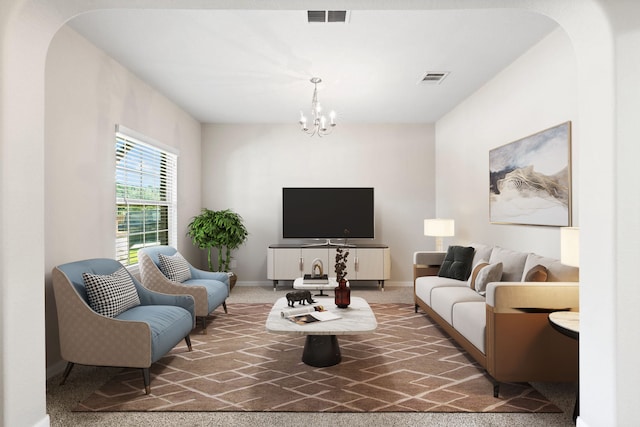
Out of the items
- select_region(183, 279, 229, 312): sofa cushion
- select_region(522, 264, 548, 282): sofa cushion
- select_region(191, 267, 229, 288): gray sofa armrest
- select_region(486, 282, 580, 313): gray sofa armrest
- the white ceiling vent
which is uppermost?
the white ceiling vent

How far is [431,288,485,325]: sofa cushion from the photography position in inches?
143

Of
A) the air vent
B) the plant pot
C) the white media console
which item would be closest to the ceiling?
the air vent

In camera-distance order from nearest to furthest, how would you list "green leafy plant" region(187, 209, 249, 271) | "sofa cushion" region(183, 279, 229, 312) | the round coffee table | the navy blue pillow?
the round coffee table < "sofa cushion" region(183, 279, 229, 312) < the navy blue pillow < "green leafy plant" region(187, 209, 249, 271)

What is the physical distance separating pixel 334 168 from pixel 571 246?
4.64 metres

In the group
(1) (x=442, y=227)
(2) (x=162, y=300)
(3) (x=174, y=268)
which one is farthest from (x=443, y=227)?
(2) (x=162, y=300)

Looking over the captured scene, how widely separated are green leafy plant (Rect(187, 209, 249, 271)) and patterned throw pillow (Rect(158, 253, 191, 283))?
1263mm

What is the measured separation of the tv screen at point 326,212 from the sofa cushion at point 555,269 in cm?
340

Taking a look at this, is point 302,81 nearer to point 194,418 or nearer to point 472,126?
point 472,126

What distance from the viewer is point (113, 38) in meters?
3.53

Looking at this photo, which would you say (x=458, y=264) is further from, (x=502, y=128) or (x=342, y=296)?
(x=342, y=296)

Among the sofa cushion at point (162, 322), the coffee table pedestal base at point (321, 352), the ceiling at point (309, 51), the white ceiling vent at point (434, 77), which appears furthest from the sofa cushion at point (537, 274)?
the sofa cushion at point (162, 322)

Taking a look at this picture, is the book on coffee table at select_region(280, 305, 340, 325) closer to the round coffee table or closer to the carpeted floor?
the round coffee table

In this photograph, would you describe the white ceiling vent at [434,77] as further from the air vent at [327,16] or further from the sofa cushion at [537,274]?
the sofa cushion at [537,274]

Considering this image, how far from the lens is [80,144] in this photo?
349cm
